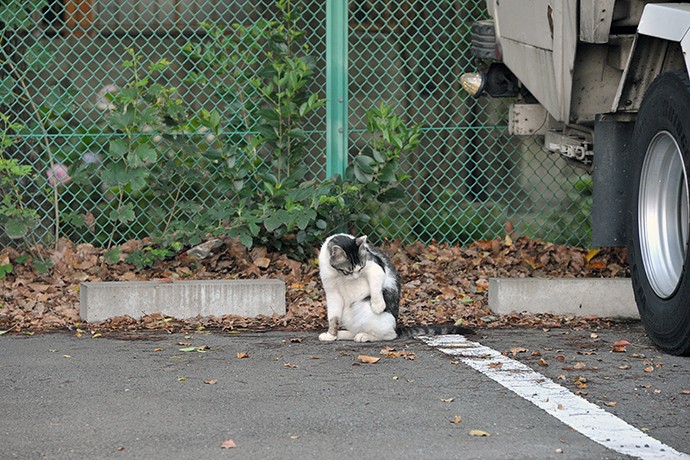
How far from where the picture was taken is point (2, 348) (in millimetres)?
5824

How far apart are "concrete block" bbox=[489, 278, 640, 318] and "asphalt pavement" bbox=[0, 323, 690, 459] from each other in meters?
0.54

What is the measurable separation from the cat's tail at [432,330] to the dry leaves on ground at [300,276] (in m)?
0.41

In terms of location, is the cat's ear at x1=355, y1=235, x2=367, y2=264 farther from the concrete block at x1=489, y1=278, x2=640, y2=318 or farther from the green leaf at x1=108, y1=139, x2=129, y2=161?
the green leaf at x1=108, y1=139, x2=129, y2=161

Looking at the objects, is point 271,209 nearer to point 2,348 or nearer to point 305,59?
point 305,59

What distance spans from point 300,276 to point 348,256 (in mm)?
1703

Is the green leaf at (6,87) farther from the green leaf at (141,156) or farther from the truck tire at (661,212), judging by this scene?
the truck tire at (661,212)

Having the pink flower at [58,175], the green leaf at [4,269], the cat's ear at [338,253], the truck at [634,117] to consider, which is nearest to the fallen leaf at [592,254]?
the truck at [634,117]

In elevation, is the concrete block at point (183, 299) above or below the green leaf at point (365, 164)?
below

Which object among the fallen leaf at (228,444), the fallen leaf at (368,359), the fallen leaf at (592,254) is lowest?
the fallen leaf at (228,444)

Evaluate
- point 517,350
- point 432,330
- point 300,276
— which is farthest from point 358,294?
point 300,276

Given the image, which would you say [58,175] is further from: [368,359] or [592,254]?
[592,254]

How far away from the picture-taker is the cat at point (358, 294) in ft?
19.4

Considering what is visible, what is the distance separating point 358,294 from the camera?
6.02 meters

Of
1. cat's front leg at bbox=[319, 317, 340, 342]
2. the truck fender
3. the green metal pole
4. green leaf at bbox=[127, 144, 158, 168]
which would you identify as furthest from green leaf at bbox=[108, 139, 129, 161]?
the truck fender
